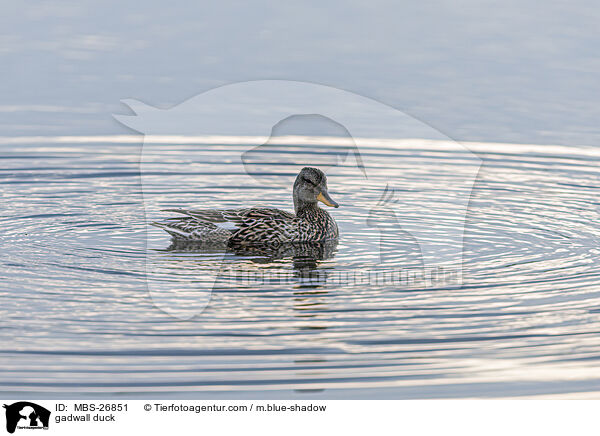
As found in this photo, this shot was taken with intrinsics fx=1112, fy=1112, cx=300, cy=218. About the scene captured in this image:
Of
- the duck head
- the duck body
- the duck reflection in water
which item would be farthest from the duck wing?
the duck head

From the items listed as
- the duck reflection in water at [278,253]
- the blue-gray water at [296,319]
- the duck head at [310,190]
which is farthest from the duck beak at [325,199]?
the duck reflection in water at [278,253]

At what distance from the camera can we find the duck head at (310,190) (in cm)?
1199

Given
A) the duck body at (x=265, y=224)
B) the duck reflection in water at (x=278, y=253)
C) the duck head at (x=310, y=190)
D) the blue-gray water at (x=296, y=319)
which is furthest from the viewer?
the duck head at (x=310, y=190)

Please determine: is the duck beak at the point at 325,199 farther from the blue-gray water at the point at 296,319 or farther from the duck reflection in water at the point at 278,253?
the duck reflection in water at the point at 278,253

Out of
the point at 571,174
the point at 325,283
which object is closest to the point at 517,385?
the point at 325,283

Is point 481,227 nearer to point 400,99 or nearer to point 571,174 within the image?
point 571,174

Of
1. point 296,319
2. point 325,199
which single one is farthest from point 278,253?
point 296,319

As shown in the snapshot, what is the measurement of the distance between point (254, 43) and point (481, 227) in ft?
32.1

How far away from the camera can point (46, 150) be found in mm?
15094

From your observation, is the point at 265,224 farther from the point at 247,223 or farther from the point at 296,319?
the point at 296,319

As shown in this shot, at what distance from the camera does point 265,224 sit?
457 inches

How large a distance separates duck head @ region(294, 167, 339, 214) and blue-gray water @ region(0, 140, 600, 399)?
0.47 metres

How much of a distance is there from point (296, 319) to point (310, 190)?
378 cm

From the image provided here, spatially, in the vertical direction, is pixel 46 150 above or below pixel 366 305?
above
